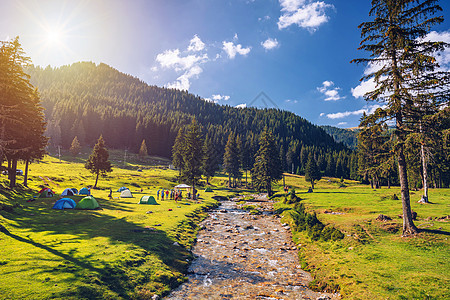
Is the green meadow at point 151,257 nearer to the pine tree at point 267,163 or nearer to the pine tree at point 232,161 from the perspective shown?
the pine tree at point 267,163

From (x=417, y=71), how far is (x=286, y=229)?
62.8 feet

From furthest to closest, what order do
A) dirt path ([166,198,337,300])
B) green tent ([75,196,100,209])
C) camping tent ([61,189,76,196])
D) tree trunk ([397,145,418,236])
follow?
camping tent ([61,189,76,196]) < green tent ([75,196,100,209]) < tree trunk ([397,145,418,236]) < dirt path ([166,198,337,300])

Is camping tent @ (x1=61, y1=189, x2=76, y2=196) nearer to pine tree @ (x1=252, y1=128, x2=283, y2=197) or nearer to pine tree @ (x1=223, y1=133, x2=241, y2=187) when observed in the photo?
pine tree @ (x1=252, y1=128, x2=283, y2=197)

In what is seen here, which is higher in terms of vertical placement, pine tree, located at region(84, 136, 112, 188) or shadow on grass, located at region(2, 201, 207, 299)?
pine tree, located at region(84, 136, 112, 188)

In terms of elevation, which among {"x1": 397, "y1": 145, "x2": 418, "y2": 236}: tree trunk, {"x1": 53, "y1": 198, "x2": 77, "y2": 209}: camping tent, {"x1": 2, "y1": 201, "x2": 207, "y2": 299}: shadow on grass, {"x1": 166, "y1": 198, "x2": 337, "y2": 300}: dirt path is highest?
{"x1": 397, "y1": 145, "x2": 418, "y2": 236}: tree trunk

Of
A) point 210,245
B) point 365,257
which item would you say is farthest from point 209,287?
point 365,257

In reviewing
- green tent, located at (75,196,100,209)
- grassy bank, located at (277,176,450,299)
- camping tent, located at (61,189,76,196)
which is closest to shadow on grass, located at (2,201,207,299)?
green tent, located at (75,196,100,209)

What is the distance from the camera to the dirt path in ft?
38.0

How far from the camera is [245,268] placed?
48.1ft

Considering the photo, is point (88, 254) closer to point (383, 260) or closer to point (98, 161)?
→ point (383, 260)

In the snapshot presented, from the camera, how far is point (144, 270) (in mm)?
12602

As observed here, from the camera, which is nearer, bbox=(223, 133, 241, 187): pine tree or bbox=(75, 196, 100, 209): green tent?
bbox=(75, 196, 100, 209): green tent

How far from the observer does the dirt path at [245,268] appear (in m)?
11.6

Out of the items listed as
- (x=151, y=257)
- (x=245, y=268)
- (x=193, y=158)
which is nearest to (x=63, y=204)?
(x=151, y=257)
